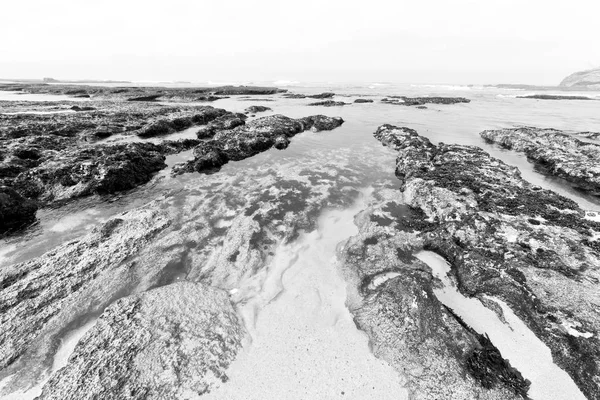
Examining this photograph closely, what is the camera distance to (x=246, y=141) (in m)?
15.8

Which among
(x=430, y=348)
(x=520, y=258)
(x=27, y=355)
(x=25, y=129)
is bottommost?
(x=27, y=355)

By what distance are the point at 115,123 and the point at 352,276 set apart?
76.5ft

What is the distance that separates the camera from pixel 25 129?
16562 millimetres

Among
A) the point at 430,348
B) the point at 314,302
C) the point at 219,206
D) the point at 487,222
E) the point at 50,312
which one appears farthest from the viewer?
the point at 219,206

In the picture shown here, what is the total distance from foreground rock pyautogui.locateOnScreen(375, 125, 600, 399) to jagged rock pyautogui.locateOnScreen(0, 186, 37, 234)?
1224 centimetres

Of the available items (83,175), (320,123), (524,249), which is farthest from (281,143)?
(524,249)

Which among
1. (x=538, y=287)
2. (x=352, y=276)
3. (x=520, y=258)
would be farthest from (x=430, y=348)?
(x=520, y=258)

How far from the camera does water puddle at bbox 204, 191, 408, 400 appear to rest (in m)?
3.84

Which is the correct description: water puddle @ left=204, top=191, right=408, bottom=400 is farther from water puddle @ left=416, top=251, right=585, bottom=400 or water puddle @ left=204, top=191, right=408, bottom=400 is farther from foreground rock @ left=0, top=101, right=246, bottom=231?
foreground rock @ left=0, top=101, right=246, bottom=231

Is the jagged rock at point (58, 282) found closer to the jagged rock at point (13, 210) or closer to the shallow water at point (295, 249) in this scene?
the shallow water at point (295, 249)

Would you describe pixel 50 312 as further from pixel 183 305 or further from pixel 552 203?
pixel 552 203

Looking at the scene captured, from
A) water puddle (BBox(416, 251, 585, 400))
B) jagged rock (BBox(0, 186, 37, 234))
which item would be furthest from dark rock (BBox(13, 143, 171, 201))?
water puddle (BBox(416, 251, 585, 400))

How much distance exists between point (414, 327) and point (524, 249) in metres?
4.07

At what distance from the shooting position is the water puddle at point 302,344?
3.84 meters
